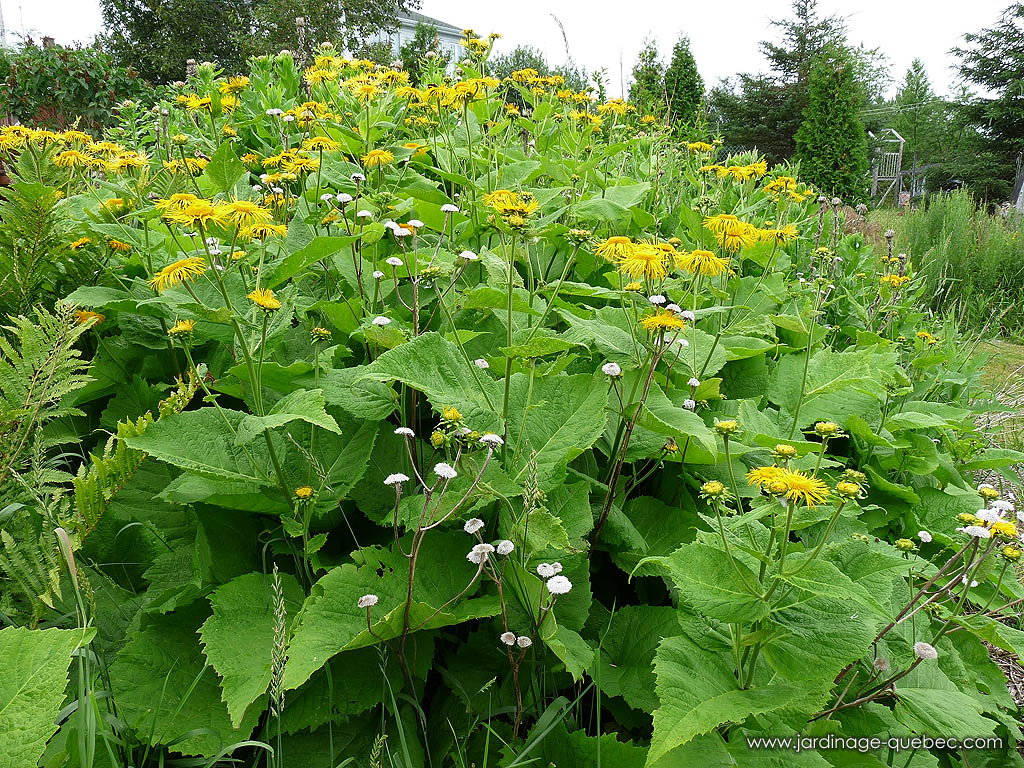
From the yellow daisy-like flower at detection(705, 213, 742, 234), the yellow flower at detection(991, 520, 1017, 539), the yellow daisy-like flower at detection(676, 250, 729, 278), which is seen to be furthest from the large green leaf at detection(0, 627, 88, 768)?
the yellow daisy-like flower at detection(705, 213, 742, 234)

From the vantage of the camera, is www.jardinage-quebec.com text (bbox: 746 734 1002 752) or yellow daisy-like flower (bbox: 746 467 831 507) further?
www.jardinage-quebec.com text (bbox: 746 734 1002 752)

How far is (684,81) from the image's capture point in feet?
41.5

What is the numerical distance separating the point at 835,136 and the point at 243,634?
1412 centimetres

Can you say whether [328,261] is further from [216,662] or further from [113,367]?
[216,662]

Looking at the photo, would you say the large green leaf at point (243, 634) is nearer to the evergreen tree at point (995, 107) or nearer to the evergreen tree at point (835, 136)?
the evergreen tree at point (835, 136)

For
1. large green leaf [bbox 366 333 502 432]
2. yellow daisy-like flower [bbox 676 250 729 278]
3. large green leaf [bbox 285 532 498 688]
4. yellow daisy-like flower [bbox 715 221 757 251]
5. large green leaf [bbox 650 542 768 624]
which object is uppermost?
yellow daisy-like flower [bbox 715 221 757 251]

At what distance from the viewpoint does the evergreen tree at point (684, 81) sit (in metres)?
11.6

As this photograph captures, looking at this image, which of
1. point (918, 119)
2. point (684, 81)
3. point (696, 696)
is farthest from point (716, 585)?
point (918, 119)

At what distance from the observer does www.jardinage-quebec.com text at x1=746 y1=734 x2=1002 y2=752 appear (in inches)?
47.6

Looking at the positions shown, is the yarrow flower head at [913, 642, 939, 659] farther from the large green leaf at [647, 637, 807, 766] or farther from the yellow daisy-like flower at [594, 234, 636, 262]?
the yellow daisy-like flower at [594, 234, 636, 262]

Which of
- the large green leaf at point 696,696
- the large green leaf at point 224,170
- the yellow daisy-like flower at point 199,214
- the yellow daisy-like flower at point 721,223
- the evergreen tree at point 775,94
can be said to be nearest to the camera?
the large green leaf at point 696,696

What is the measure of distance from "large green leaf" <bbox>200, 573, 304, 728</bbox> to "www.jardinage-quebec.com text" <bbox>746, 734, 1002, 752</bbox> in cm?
96

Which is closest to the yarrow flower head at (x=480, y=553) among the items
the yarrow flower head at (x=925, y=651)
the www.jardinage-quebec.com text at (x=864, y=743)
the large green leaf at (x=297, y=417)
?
the large green leaf at (x=297, y=417)

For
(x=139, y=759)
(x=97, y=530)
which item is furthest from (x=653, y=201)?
(x=139, y=759)
